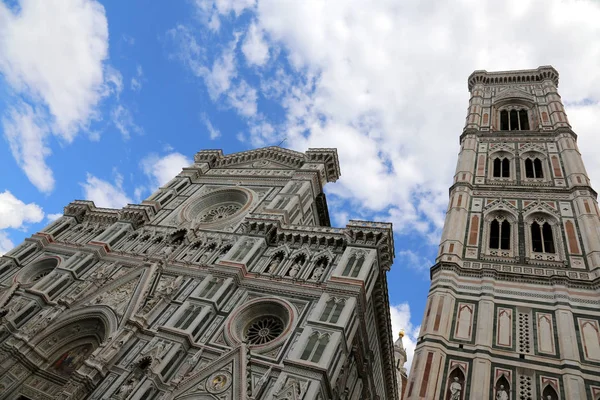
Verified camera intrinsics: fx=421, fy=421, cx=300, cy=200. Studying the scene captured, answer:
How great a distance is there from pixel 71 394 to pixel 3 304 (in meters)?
8.58

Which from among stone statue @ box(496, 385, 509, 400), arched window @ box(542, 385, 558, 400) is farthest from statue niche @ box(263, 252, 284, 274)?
arched window @ box(542, 385, 558, 400)

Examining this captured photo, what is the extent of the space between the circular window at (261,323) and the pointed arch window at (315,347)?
1324mm

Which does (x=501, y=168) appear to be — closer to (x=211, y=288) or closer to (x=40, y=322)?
(x=211, y=288)

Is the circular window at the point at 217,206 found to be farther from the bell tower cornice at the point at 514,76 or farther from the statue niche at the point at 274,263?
the bell tower cornice at the point at 514,76

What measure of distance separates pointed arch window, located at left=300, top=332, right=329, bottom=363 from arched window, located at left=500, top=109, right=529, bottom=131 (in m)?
19.5

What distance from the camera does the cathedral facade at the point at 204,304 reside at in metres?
14.4

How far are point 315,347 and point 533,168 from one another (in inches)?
615

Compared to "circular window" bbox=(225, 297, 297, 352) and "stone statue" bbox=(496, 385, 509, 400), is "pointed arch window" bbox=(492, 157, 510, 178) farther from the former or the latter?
"circular window" bbox=(225, 297, 297, 352)

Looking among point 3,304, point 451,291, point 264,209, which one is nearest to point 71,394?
point 3,304

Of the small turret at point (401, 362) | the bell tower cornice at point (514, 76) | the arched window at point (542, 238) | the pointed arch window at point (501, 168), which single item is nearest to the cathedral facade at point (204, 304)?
the arched window at point (542, 238)

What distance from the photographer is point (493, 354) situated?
43.2ft

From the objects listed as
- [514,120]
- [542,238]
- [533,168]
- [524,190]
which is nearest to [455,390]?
[542,238]

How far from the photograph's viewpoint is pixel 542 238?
17.5m

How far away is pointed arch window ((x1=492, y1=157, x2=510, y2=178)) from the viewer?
22.2 meters
